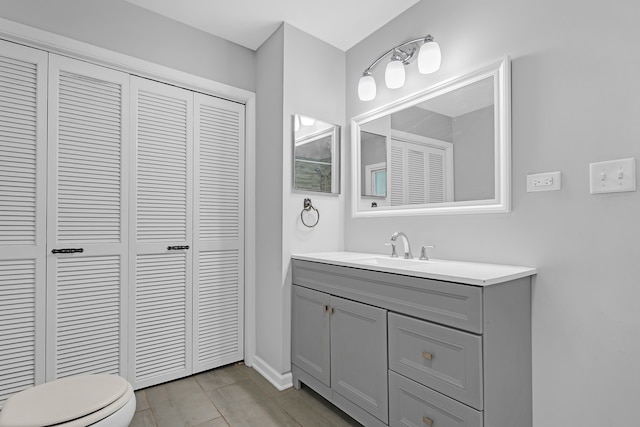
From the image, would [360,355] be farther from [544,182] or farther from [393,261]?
[544,182]

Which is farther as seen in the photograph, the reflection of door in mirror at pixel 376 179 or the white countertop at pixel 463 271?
the reflection of door in mirror at pixel 376 179

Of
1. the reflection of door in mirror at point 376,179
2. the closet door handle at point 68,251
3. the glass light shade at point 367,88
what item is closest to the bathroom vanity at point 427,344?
the reflection of door in mirror at point 376,179

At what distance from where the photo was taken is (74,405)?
3.96 ft

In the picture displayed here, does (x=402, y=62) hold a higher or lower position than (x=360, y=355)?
higher

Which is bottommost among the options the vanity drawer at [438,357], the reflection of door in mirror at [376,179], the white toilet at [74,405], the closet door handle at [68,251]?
the white toilet at [74,405]

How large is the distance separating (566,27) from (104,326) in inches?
111

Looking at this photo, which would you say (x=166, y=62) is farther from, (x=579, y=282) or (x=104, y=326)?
(x=579, y=282)

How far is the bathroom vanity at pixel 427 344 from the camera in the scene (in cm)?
122

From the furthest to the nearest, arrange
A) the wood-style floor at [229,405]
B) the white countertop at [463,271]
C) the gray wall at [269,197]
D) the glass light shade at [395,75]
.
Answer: the gray wall at [269,197], the glass light shade at [395,75], the wood-style floor at [229,405], the white countertop at [463,271]

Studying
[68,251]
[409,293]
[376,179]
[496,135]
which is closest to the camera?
[409,293]

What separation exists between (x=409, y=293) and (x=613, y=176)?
35.2 inches

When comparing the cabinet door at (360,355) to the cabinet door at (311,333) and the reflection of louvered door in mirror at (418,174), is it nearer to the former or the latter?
the cabinet door at (311,333)

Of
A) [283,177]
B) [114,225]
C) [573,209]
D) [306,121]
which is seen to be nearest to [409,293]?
[573,209]

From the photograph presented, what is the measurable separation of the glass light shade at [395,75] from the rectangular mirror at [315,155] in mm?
579
